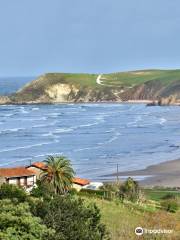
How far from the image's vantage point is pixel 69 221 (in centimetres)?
3288

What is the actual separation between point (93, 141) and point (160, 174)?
34728mm

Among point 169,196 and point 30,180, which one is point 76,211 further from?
point 169,196

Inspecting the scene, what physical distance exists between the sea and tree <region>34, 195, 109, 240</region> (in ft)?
154

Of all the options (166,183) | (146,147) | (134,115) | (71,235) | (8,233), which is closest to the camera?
(8,233)

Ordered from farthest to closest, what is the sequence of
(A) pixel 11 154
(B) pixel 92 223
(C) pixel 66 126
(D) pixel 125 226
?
(C) pixel 66 126
(A) pixel 11 154
(D) pixel 125 226
(B) pixel 92 223

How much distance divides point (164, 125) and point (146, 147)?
43.4 metres

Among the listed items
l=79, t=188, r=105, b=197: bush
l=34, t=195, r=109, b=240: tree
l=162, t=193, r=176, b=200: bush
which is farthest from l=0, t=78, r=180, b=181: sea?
l=34, t=195, r=109, b=240: tree

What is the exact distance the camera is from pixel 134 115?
19125cm

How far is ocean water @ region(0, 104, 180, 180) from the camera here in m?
97.2

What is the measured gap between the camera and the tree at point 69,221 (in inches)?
1255

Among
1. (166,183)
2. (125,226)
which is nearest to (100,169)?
(166,183)

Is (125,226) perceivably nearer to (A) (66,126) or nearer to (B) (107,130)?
(B) (107,130)

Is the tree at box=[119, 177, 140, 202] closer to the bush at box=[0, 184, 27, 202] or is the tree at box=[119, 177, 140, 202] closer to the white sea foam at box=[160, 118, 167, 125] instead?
the bush at box=[0, 184, 27, 202]

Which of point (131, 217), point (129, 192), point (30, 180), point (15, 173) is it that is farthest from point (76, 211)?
point (30, 180)
